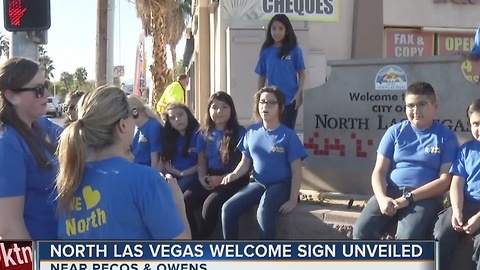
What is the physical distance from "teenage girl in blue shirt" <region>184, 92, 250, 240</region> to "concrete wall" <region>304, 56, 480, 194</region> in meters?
0.95

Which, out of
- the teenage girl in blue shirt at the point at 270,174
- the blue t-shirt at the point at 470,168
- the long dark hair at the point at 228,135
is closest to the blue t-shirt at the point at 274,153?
the teenage girl in blue shirt at the point at 270,174

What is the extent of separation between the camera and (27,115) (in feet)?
10.3

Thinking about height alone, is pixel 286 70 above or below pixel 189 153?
above

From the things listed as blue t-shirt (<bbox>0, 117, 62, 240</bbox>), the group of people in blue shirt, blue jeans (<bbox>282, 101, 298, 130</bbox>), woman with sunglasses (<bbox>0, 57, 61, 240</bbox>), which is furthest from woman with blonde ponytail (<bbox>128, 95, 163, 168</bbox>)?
blue t-shirt (<bbox>0, 117, 62, 240</bbox>)

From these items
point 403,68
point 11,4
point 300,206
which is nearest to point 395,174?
point 300,206

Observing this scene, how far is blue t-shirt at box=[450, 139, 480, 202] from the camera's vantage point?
4398 millimetres

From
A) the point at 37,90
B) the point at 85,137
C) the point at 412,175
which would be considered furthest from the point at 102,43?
the point at 85,137

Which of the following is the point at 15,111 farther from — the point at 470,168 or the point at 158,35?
the point at 158,35

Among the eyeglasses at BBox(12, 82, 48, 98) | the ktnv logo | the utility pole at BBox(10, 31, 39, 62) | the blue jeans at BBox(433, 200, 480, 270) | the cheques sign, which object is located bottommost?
the blue jeans at BBox(433, 200, 480, 270)

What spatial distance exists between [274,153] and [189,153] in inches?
42.0

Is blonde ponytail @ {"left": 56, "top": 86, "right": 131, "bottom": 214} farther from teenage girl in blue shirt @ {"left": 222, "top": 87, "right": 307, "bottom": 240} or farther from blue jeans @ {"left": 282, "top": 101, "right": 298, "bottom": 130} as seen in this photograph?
blue jeans @ {"left": 282, "top": 101, "right": 298, "bottom": 130}

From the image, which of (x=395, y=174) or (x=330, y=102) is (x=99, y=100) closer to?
(x=395, y=174)

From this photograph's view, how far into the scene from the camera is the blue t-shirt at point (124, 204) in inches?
99.9

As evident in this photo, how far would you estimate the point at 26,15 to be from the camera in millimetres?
6246
